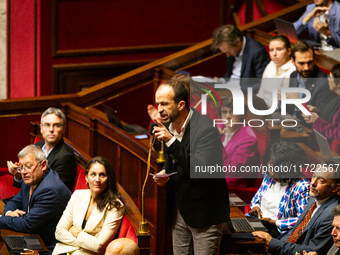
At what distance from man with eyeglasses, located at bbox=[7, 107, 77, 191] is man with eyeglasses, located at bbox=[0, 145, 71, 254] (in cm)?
16

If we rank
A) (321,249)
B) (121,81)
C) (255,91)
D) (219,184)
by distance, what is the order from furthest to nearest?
1. (121,81)
2. (255,91)
3. (321,249)
4. (219,184)

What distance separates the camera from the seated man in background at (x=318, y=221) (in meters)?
2.04

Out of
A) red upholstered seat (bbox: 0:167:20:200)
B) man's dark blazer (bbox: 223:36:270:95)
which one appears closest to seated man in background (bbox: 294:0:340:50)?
man's dark blazer (bbox: 223:36:270:95)

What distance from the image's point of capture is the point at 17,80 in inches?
197

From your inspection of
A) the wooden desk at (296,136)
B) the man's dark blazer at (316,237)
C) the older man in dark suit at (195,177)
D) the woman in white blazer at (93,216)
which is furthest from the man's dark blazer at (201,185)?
the wooden desk at (296,136)

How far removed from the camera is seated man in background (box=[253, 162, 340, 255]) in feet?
6.69

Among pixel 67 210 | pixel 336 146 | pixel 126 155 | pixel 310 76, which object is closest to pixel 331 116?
pixel 336 146

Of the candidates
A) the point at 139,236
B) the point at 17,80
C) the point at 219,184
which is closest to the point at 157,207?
the point at 139,236

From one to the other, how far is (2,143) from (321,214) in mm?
2617

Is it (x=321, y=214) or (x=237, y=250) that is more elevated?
(x=321, y=214)

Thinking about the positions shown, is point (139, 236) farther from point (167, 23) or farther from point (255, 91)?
point (167, 23)

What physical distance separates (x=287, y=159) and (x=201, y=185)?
2.55ft

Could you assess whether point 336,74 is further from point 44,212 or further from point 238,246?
point 44,212

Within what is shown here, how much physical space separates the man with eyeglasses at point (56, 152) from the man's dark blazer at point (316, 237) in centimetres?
127
